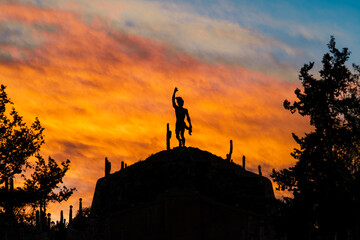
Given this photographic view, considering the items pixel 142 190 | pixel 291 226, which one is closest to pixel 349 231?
pixel 291 226

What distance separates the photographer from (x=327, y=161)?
159 feet

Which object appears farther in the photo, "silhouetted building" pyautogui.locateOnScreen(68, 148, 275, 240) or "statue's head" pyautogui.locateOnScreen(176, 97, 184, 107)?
"statue's head" pyautogui.locateOnScreen(176, 97, 184, 107)

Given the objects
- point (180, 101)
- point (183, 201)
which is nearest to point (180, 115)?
point (180, 101)

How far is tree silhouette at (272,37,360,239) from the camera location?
46.6m

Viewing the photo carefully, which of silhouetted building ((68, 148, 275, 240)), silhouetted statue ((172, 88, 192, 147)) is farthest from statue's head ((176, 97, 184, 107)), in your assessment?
silhouetted building ((68, 148, 275, 240))

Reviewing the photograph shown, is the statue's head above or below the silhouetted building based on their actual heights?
above

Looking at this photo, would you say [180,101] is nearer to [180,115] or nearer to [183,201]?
[180,115]

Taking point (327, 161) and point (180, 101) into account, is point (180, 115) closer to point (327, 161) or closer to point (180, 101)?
point (180, 101)

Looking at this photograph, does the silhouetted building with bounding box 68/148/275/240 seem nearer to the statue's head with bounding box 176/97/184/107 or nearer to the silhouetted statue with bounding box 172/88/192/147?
the silhouetted statue with bounding box 172/88/192/147

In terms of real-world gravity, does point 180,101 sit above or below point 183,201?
above

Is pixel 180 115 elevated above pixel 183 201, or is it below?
above

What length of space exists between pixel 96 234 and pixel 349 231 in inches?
759

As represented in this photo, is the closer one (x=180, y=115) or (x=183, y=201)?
(x=183, y=201)

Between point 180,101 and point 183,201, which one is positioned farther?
point 180,101
